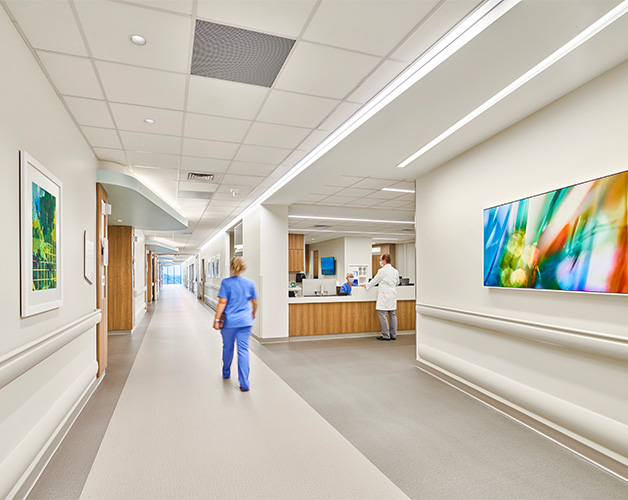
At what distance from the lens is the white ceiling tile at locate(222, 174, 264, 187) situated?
607 cm

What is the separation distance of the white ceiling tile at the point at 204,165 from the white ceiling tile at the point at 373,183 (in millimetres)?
2160

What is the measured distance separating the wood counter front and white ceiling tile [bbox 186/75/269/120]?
4917 millimetres

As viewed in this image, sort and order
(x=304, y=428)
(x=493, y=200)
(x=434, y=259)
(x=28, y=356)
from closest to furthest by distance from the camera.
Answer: (x=28, y=356) < (x=304, y=428) < (x=493, y=200) < (x=434, y=259)

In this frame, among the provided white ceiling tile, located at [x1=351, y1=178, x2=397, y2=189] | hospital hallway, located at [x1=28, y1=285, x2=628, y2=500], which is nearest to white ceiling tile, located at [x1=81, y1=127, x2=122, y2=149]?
hospital hallway, located at [x1=28, y1=285, x2=628, y2=500]

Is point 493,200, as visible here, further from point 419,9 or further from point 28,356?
point 28,356

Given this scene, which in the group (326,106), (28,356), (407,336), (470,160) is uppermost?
(326,106)

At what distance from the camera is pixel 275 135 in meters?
4.30

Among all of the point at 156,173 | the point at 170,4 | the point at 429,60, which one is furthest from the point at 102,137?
the point at 429,60

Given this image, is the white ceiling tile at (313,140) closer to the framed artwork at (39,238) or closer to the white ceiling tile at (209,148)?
the white ceiling tile at (209,148)

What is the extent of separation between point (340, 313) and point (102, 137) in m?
5.52

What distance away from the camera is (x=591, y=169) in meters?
2.89

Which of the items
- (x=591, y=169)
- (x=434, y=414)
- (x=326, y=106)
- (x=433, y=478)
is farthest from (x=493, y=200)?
(x=433, y=478)

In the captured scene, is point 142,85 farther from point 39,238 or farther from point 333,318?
point 333,318

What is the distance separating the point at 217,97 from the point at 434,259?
3331 millimetres
